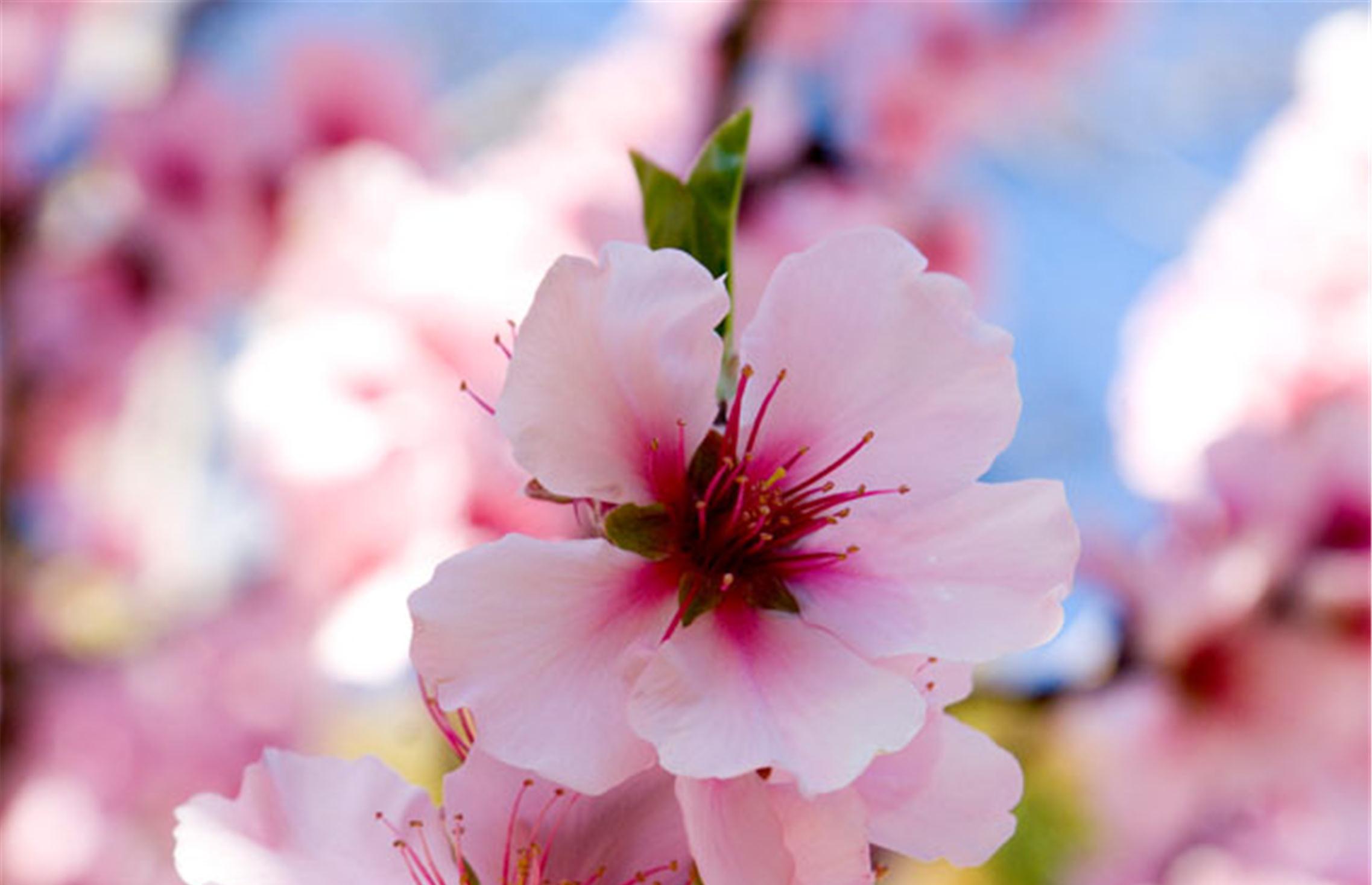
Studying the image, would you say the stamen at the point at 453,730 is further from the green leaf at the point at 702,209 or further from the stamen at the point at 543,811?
the green leaf at the point at 702,209

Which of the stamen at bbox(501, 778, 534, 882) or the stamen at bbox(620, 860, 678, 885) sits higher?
the stamen at bbox(501, 778, 534, 882)

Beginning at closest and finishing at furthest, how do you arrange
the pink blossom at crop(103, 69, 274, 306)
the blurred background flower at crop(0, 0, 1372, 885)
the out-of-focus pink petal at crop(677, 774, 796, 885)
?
the out-of-focus pink petal at crop(677, 774, 796, 885) < the blurred background flower at crop(0, 0, 1372, 885) < the pink blossom at crop(103, 69, 274, 306)

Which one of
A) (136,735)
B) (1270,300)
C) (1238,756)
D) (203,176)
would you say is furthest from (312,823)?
(136,735)

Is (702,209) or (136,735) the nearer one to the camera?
(702,209)

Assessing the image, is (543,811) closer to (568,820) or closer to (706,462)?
(568,820)

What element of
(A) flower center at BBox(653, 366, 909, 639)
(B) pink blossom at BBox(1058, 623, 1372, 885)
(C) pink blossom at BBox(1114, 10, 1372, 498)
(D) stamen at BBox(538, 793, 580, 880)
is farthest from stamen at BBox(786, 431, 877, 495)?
(C) pink blossom at BBox(1114, 10, 1372, 498)

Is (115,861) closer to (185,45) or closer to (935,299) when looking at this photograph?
(185,45)

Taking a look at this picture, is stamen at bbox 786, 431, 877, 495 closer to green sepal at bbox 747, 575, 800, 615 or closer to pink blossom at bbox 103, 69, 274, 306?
green sepal at bbox 747, 575, 800, 615

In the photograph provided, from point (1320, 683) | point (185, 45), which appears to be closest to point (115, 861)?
point (185, 45)
